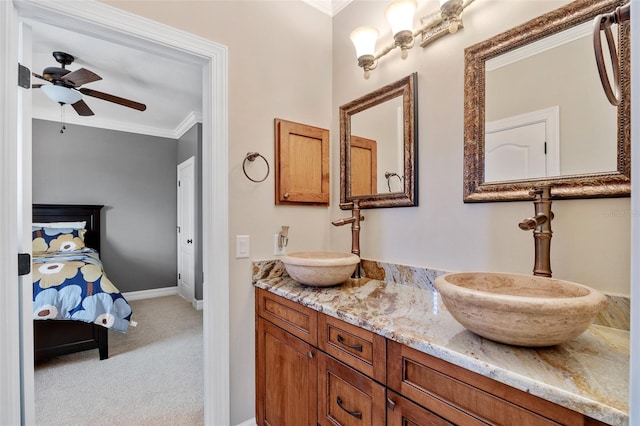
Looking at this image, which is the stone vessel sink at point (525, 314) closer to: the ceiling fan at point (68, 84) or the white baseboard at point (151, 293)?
the ceiling fan at point (68, 84)

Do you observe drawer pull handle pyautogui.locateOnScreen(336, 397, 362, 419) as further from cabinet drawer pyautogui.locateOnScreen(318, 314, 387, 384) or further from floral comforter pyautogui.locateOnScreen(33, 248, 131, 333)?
floral comforter pyautogui.locateOnScreen(33, 248, 131, 333)

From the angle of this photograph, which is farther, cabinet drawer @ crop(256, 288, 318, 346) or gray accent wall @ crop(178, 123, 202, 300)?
gray accent wall @ crop(178, 123, 202, 300)

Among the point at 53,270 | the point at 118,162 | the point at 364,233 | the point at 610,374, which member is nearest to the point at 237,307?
the point at 364,233

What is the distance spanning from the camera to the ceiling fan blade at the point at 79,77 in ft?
7.37

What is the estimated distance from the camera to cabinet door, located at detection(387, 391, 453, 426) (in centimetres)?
81

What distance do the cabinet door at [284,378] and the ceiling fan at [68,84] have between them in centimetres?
227

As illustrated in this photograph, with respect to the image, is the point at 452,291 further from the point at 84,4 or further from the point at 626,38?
the point at 84,4

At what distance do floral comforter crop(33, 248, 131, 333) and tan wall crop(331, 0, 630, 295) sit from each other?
2251mm

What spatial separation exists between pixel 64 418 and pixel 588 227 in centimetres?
290

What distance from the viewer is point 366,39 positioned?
1.63m

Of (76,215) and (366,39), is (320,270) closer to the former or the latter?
(366,39)


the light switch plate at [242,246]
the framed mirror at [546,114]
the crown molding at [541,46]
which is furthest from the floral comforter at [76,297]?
the crown molding at [541,46]

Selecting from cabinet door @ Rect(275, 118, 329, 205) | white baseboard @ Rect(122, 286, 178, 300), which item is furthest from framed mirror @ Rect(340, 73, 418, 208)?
white baseboard @ Rect(122, 286, 178, 300)

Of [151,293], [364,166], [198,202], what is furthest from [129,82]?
[151,293]
